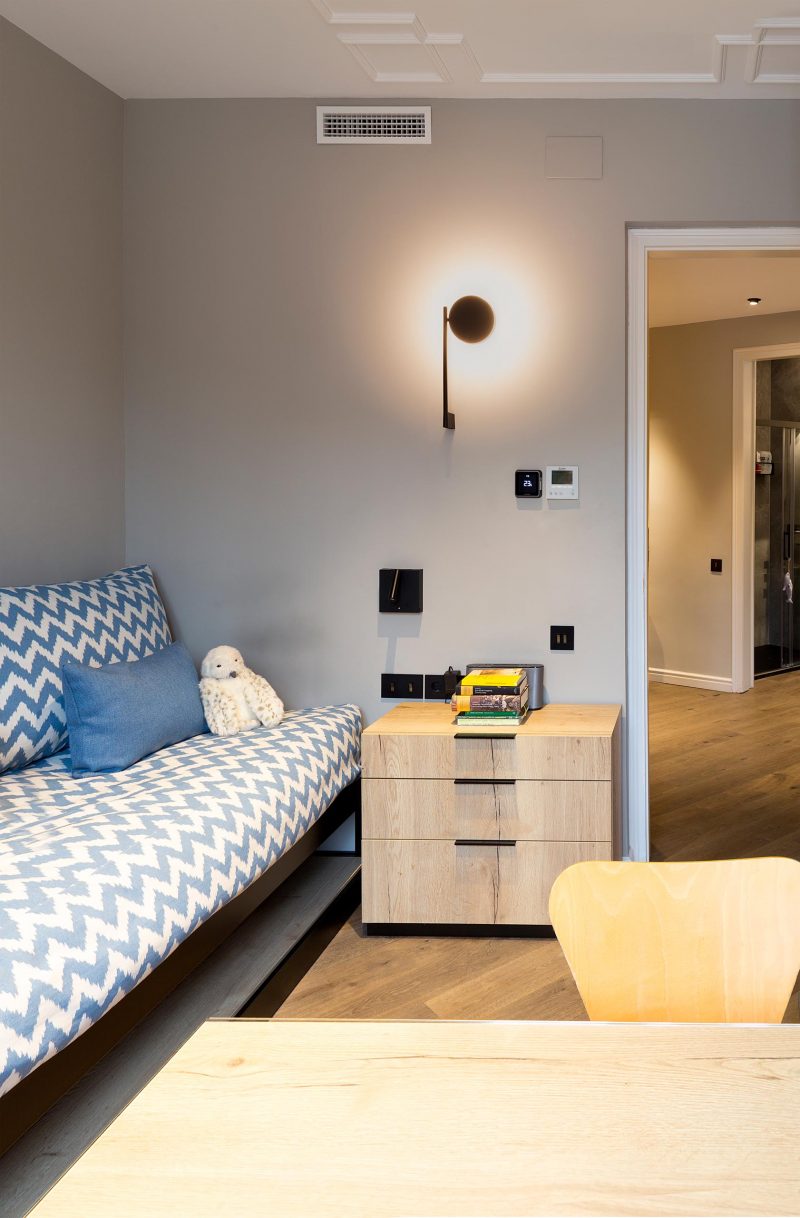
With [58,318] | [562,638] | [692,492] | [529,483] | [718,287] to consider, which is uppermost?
[718,287]

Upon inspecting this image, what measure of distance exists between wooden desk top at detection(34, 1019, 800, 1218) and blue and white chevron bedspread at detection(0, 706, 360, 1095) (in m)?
0.69

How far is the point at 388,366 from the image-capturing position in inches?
136

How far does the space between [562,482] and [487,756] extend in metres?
1.02

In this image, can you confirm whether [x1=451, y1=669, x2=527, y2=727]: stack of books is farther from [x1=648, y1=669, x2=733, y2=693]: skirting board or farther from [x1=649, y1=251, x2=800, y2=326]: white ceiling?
[x1=648, y1=669, x2=733, y2=693]: skirting board

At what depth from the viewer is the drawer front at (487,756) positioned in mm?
2912

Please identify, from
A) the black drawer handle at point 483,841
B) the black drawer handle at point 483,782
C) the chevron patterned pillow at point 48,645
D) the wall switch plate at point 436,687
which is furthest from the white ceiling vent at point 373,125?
the black drawer handle at point 483,841

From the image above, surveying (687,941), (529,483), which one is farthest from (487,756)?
(687,941)

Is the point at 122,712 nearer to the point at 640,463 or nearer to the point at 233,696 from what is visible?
the point at 233,696

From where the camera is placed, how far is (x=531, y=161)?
11.0 feet

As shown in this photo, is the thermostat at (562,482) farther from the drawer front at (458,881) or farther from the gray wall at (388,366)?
the drawer front at (458,881)

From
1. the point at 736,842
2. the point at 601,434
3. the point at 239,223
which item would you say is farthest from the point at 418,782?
the point at 239,223

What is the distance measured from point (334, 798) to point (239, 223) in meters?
1.99

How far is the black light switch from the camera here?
3.46 m

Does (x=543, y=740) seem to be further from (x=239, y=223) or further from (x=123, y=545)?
(x=239, y=223)
